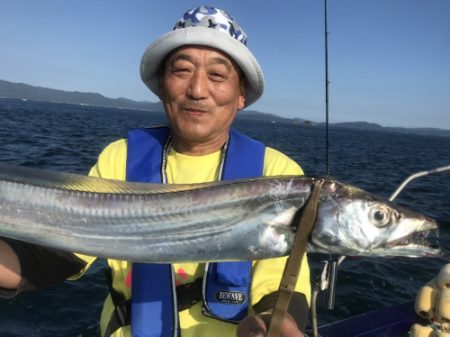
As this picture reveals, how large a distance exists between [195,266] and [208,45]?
1795 millimetres

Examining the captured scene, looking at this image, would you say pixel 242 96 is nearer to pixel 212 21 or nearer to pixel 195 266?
pixel 212 21

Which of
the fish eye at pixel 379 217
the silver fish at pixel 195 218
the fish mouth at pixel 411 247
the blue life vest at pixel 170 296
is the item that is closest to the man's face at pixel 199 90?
the silver fish at pixel 195 218

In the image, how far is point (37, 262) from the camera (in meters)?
3.11

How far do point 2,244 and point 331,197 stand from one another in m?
2.36

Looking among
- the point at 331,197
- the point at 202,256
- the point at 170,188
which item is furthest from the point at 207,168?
the point at 331,197

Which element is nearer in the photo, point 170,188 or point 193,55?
point 170,188

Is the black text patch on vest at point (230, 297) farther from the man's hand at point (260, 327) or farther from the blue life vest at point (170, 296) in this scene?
the man's hand at point (260, 327)

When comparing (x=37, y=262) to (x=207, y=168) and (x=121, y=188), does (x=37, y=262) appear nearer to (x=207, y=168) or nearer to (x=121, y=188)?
(x=121, y=188)

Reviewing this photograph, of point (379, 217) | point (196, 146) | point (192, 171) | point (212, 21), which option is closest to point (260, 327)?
point (379, 217)

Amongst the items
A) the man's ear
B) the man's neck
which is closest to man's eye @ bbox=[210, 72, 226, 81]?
the man's ear

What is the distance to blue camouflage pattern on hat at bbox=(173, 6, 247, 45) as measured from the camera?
348 centimetres

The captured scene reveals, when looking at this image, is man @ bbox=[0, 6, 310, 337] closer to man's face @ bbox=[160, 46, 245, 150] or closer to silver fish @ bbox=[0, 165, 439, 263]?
man's face @ bbox=[160, 46, 245, 150]

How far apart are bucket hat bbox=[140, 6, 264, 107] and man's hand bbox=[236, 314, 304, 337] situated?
6.66ft

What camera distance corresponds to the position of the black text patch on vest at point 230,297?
3.14 m
